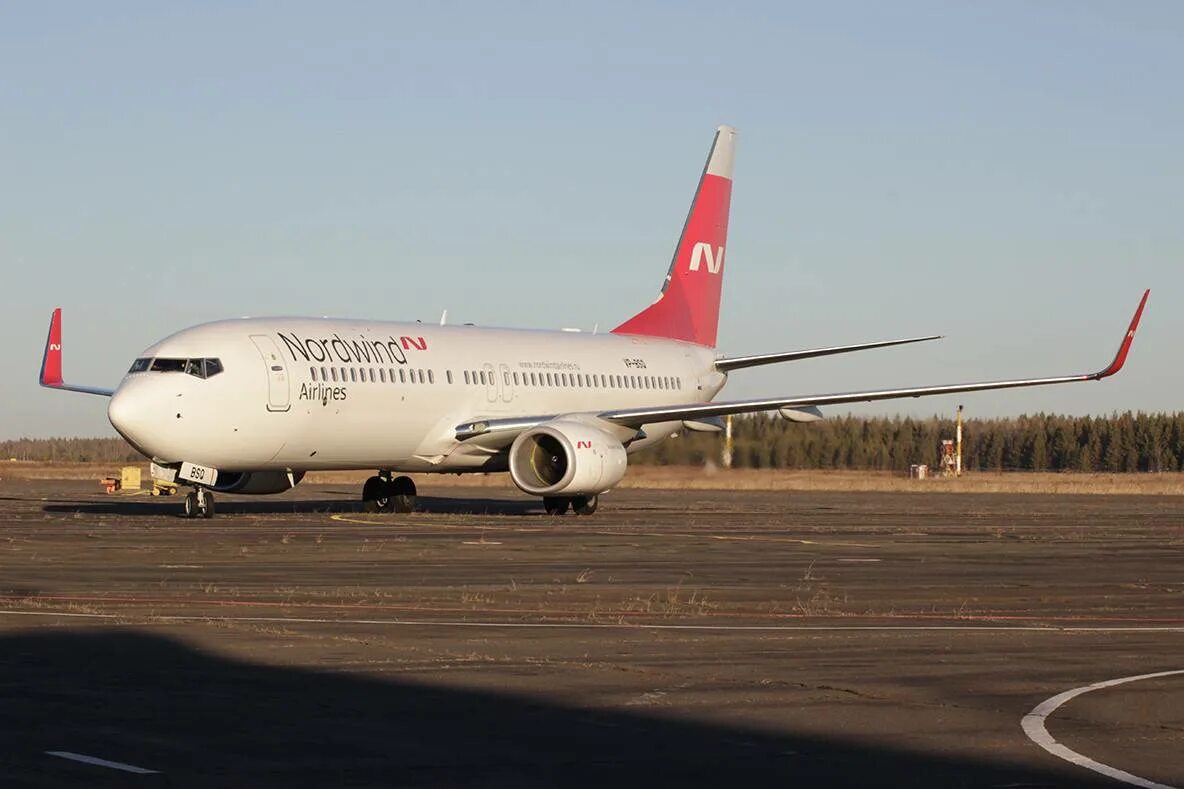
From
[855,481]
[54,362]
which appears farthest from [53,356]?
[855,481]

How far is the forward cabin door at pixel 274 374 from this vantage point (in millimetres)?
34906

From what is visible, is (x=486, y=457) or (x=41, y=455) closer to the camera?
(x=486, y=457)

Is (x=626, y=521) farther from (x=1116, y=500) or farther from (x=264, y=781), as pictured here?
(x=264, y=781)

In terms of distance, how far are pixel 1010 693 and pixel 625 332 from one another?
37049 millimetres

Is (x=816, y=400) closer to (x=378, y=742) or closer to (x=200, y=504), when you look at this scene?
(x=200, y=504)

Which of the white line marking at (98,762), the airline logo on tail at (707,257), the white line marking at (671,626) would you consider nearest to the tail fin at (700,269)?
the airline logo on tail at (707,257)

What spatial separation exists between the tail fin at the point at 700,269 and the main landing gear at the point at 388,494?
938 centimetres

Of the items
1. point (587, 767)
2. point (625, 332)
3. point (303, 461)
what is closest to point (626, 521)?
point (303, 461)

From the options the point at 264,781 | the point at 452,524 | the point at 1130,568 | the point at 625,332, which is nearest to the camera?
the point at 264,781

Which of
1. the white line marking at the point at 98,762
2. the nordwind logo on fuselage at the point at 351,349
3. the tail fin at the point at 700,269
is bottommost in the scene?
the white line marking at the point at 98,762

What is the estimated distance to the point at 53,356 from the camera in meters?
43.6

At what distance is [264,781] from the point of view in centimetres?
826

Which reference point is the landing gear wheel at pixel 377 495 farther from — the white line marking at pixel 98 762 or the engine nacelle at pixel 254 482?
the white line marking at pixel 98 762

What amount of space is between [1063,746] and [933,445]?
52509mm
